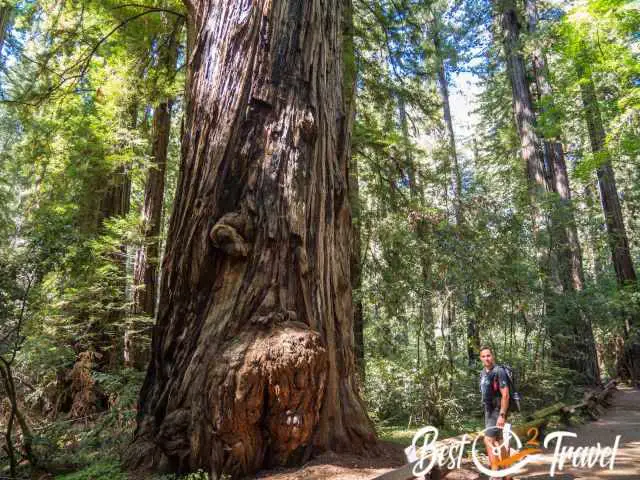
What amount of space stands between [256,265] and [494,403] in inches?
115

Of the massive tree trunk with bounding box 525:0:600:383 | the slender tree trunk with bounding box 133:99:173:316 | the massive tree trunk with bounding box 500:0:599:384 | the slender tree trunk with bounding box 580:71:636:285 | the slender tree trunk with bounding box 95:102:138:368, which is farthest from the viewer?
the slender tree trunk with bounding box 580:71:636:285

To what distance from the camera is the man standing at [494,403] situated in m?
4.20

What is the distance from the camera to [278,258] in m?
3.78

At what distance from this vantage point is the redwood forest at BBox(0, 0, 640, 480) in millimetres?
3500

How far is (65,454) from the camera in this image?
4344 mm

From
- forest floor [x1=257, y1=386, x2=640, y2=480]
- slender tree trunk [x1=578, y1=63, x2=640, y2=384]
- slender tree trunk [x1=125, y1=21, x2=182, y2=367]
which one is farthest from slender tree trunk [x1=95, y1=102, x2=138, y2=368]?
slender tree trunk [x1=578, y1=63, x2=640, y2=384]

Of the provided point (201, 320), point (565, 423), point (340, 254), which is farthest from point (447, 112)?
point (201, 320)

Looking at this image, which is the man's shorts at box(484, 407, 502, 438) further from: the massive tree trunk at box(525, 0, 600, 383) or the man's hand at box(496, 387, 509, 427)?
the massive tree trunk at box(525, 0, 600, 383)

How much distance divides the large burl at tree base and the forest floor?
21 cm

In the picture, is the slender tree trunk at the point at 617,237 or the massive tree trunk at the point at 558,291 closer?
the massive tree trunk at the point at 558,291

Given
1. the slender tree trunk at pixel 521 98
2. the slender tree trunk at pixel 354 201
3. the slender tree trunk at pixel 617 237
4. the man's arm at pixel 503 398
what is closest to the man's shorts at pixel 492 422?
the man's arm at pixel 503 398

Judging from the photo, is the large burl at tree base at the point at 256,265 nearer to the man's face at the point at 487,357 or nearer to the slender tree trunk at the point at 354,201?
the man's face at the point at 487,357

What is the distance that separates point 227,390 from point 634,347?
14.6 m

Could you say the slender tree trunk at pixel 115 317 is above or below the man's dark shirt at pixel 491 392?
above
